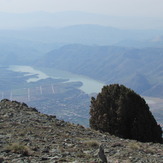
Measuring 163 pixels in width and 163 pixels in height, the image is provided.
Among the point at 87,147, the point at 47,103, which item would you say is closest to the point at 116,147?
the point at 87,147

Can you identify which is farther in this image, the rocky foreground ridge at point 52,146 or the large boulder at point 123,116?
the large boulder at point 123,116

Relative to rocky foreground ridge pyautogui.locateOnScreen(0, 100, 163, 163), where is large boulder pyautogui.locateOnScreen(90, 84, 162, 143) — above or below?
above

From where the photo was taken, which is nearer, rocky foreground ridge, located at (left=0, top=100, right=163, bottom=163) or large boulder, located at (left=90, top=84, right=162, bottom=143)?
rocky foreground ridge, located at (left=0, top=100, right=163, bottom=163)

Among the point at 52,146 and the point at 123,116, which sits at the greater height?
the point at 123,116

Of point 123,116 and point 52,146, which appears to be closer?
point 52,146

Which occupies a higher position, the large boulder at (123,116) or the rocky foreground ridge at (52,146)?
the large boulder at (123,116)
